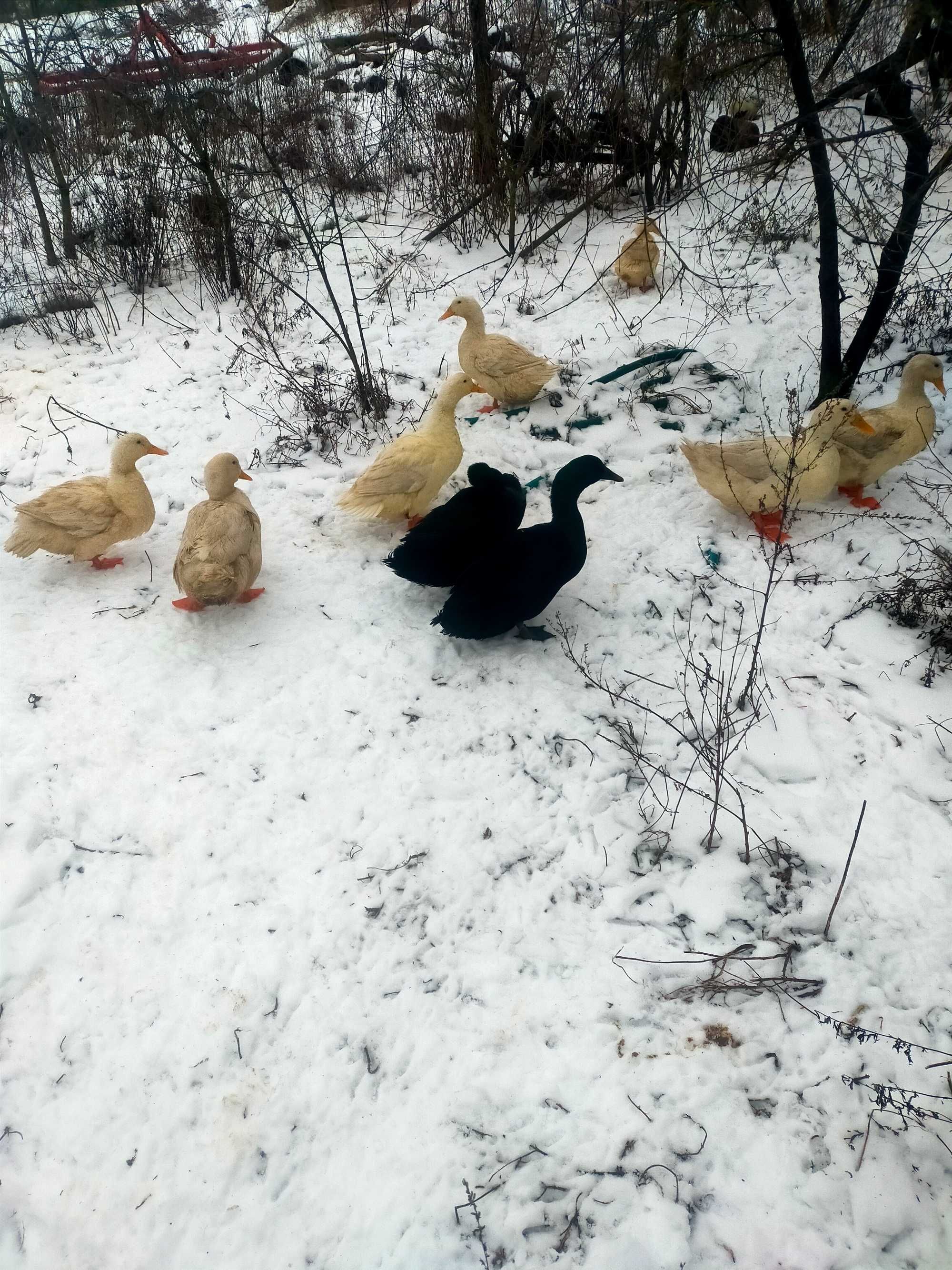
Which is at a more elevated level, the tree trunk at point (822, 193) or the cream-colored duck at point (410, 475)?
the tree trunk at point (822, 193)

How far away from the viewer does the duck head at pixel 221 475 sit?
355cm

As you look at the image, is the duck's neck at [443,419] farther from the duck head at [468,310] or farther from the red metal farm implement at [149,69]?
the red metal farm implement at [149,69]

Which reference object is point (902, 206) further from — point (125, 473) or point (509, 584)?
point (125, 473)

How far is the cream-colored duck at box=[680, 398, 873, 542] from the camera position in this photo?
364 cm

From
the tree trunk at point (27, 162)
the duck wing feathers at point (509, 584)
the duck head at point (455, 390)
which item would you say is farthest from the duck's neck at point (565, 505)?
the tree trunk at point (27, 162)

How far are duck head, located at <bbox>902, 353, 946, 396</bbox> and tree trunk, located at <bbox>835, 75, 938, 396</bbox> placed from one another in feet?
1.29

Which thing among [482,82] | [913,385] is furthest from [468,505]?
[482,82]

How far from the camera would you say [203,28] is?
10.2 metres

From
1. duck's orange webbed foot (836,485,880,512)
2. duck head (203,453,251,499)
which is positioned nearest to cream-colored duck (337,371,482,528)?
duck head (203,453,251,499)

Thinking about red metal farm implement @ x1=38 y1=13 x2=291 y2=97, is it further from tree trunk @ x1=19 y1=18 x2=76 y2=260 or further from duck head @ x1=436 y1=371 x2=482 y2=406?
duck head @ x1=436 y1=371 x2=482 y2=406

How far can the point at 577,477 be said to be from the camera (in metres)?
3.45

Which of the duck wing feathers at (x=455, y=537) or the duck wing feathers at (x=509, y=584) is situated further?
the duck wing feathers at (x=455, y=537)

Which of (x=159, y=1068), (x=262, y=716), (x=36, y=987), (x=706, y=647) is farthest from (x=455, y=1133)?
(x=706, y=647)

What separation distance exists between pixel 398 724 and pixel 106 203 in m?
6.67
